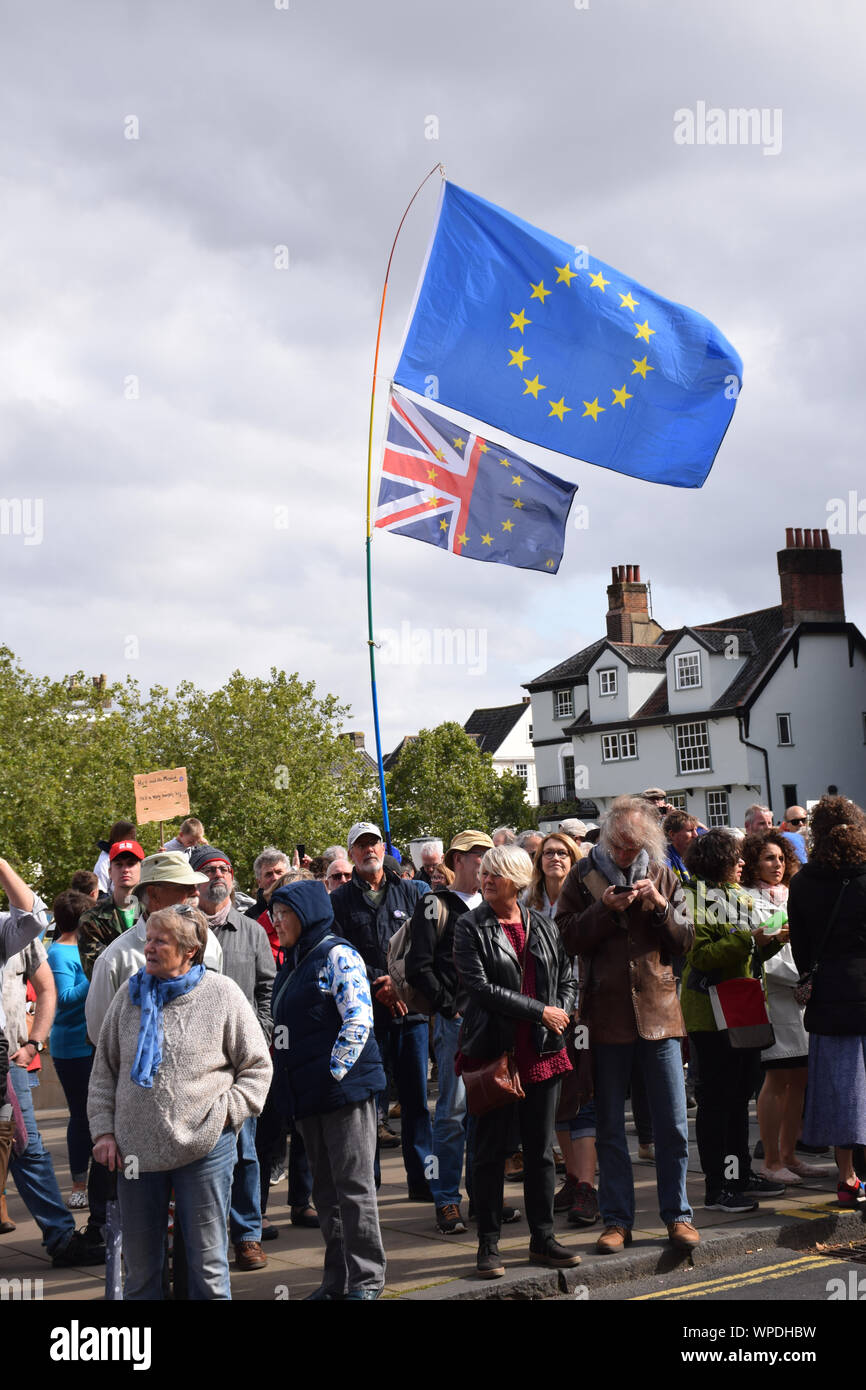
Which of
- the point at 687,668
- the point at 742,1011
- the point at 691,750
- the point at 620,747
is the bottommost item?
the point at 742,1011

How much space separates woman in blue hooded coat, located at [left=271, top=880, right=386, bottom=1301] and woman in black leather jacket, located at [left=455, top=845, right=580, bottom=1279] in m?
0.61

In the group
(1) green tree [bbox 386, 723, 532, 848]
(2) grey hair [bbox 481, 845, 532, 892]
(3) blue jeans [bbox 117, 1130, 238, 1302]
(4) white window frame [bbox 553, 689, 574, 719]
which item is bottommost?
(3) blue jeans [bbox 117, 1130, 238, 1302]

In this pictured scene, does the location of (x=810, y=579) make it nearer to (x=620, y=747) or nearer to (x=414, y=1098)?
(x=620, y=747)

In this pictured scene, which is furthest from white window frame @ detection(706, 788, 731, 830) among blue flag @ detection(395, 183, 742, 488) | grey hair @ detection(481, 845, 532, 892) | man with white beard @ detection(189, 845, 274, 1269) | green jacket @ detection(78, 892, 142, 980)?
grey hair @ detection(481, 845, 532, 892)

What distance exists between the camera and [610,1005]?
21.2ft

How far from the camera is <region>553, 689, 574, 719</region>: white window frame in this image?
6094cm

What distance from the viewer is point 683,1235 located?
20.6 feet

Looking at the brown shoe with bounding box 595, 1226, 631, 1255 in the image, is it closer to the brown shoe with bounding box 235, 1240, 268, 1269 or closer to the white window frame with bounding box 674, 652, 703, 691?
the brown shoe with bounding box 235, 1240, 268, 1269

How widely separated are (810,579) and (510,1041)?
47679 mm

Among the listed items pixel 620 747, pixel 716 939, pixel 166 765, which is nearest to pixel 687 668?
pixel 620 747

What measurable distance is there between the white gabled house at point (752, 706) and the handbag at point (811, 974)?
143ft

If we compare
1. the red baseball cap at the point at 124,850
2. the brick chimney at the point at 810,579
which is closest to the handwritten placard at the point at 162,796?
the red baseball cap at the point at 124,850

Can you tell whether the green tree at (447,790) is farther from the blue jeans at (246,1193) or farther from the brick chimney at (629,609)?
the blue jeans at (246,1193)
